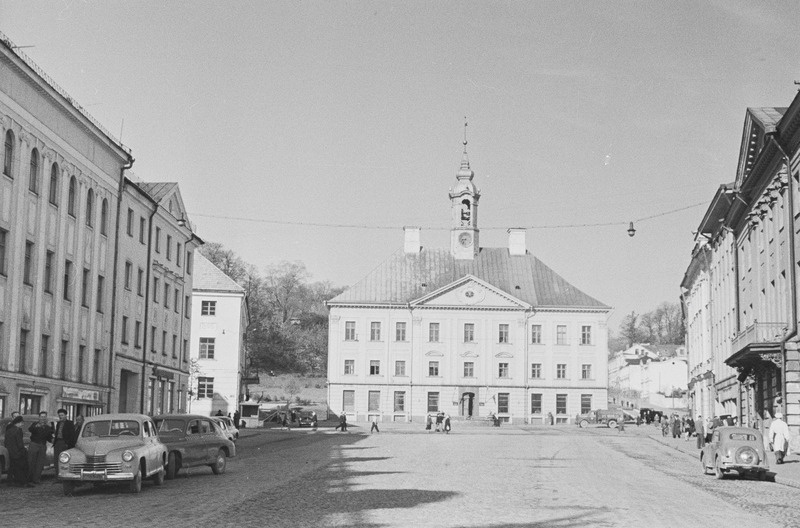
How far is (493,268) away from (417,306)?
9.13 m

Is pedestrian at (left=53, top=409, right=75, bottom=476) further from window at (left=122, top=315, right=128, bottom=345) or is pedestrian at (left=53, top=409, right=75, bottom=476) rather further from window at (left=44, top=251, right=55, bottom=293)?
window at (left=122, top=315, right=128, bottom=345)

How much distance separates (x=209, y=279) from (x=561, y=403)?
32132 mm

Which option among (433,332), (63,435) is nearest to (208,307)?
(433,332)

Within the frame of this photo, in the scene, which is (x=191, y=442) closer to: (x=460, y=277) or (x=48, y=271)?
(x=48, y=271)

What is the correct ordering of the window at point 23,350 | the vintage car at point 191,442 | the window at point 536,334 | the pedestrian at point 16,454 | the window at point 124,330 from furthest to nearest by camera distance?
1. the window at point 536,334
2. the window at point 124,330
3. the window at point 23,350
4. the vintage car at point 191,442
5. the pedestrian at point 16,454

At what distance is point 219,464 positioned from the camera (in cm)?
2595

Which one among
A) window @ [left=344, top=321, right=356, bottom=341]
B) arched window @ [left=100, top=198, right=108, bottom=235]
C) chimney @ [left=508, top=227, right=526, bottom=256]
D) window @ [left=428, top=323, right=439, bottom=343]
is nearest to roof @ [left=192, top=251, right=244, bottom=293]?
window @ [left=344, top=321, right=356, bottom=341]

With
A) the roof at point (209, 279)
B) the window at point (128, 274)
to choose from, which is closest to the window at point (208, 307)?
the roof at point (209, 279)

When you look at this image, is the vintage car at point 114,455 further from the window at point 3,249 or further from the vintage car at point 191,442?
the window at point 3,249

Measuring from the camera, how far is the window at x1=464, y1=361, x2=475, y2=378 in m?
91.2

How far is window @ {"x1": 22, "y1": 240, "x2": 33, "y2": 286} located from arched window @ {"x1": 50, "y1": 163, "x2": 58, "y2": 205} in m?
2.40

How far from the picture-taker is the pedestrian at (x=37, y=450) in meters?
21.6

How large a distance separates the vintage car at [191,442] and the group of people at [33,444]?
2304 millimetres

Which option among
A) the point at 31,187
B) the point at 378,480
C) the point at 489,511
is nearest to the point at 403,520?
the point at 489,511
